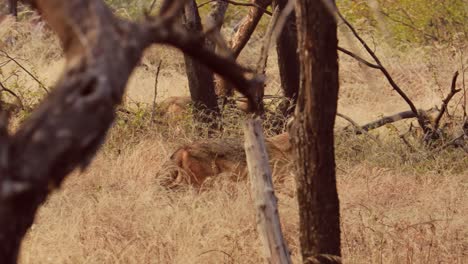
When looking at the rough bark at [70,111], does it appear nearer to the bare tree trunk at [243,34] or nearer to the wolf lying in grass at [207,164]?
the wolf lying in grass at [207,164]

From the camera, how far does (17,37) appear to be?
13.9 m

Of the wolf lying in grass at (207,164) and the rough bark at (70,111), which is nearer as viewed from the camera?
the rough bark at (70,111)

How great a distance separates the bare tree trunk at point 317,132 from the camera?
11.9ft

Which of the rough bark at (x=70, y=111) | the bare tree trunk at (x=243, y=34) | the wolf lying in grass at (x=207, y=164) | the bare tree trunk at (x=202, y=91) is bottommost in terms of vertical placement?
the rough bark at (x=70, y=111)

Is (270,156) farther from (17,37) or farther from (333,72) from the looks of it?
(17,37)

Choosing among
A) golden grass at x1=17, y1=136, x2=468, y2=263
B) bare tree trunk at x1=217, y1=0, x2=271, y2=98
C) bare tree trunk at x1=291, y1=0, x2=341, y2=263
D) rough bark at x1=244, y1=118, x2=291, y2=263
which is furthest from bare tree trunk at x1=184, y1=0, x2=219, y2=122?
bare tree trunk at x1=291, y1=0, x2=341, y2=263

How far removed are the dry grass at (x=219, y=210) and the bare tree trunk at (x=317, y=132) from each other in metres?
0.93

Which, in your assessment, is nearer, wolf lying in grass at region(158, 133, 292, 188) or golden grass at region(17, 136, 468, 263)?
golden grass at region(17, 136, 468, 263)

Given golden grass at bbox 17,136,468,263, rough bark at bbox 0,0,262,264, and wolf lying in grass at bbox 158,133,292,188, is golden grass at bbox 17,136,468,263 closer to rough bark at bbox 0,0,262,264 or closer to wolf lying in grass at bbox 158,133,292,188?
wolf lying in grass at bbox 158,133,292,188

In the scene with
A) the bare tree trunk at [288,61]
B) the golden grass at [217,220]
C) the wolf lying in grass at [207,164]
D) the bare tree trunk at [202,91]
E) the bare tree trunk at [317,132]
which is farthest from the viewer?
the bare tree trunk at [288,61]

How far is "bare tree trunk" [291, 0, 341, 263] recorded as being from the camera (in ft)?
11.9

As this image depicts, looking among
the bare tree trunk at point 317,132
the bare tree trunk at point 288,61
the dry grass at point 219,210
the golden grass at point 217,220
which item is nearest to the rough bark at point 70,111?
the dry grass at point 219,210

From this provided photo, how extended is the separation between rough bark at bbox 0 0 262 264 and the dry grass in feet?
3.16

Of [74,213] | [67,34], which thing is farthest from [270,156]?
[67,34]
